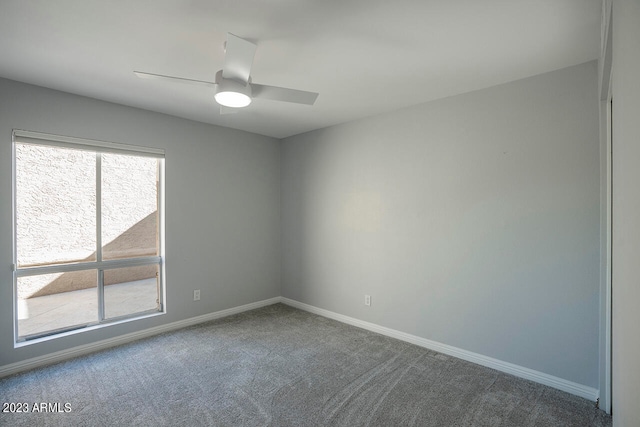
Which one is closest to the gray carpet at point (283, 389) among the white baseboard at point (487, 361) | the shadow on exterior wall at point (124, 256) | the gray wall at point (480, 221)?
the white baseboard at point (487, 361)

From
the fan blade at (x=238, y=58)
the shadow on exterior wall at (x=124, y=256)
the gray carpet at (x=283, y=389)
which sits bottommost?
the gray carpet at (x=283, y=389)

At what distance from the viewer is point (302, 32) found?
1944 mm

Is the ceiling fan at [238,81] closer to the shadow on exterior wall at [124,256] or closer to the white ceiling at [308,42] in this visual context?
the white ceiling at [308,42]

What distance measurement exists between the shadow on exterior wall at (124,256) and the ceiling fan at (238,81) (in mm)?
2061

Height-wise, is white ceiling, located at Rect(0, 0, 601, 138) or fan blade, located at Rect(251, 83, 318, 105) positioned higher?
white ceiling, located at Rect(0, 0, 601, 138)

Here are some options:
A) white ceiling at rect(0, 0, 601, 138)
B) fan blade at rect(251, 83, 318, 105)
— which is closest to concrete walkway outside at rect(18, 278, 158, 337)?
white ceiling at rect(0, 0, 601, 138)

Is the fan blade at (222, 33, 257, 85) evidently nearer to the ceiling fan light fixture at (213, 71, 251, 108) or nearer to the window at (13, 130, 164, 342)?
the ceiling fan light fixture at (213, 71, 251, 108)

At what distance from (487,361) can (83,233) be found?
13.1ft

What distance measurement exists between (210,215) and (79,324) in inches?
66.8

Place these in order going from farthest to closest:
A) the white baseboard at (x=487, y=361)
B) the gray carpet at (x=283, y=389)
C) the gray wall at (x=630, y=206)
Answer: the white baseboard at (x=487, y=361) < the gray carpet at (x=283, y=389) < the gray wall at (x=630, y=206)

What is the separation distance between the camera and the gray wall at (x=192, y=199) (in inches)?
105

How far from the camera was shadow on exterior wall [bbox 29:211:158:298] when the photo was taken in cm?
309

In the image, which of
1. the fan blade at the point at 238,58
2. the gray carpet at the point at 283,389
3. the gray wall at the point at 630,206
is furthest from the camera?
the gray carpet at the point at 283,389

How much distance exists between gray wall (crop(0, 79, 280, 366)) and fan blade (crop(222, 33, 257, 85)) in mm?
2006
